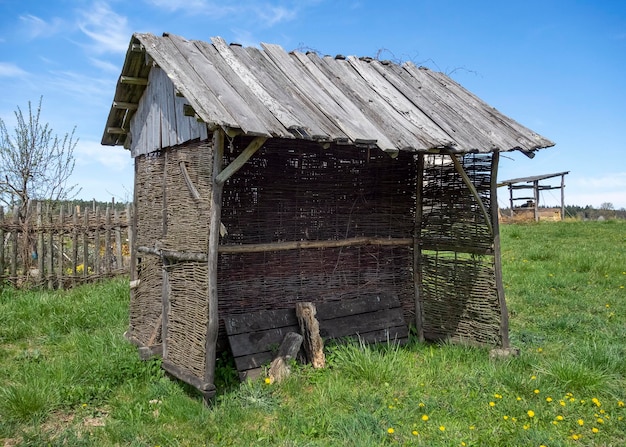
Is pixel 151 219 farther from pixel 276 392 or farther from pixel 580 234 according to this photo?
pixel 580 234

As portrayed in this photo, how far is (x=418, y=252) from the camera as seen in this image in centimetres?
783

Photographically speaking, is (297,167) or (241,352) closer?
(241,352)

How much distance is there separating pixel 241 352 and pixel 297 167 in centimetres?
235

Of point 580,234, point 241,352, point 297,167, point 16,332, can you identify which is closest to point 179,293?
point 241,352

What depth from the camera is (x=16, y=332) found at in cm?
795

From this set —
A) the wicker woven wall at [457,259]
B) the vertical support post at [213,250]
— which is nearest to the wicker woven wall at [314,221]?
the wicker woven wall at [457,259]

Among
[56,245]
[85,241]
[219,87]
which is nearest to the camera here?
[219,87]

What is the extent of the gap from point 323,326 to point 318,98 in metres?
2.83

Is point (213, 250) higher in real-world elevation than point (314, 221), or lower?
lower

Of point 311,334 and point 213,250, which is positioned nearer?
point 213,250

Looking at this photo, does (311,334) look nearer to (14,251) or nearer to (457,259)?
(457,259)

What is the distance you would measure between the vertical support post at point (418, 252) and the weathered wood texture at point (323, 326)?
32cm

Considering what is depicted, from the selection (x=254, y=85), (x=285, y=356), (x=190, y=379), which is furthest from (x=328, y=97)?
(x=190, y=379)

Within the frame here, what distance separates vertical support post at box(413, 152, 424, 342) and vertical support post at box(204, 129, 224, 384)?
3.26 m
